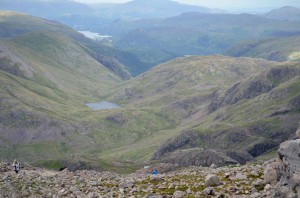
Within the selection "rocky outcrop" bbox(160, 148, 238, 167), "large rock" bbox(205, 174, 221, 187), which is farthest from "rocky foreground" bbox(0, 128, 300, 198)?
"rocky outcrop" bbox(160, 148, 238, 167)

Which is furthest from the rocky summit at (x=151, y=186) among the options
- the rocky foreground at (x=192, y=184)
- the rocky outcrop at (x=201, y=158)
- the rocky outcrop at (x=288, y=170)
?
the rocky outcrop at (x=201, y=158)

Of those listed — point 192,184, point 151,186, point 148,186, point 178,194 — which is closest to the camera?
point 178,194

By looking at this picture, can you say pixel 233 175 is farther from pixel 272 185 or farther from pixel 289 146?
pixel 289 146

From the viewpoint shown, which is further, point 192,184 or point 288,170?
A: point 192,184

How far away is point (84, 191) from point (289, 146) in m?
21.6

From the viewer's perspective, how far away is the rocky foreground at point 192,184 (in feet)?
90.5

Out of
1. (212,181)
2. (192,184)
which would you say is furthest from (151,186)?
(212,181)

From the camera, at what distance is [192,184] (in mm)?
38344

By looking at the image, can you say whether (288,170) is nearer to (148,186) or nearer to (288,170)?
(288,170)

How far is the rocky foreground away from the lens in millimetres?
27578

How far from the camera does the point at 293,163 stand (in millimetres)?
27250

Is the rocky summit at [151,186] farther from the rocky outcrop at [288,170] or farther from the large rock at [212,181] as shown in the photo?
the rocky outcrop at [288,170]

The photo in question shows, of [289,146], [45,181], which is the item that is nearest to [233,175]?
[289,146]

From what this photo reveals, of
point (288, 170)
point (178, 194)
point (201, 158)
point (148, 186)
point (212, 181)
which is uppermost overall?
point (288, 170)
